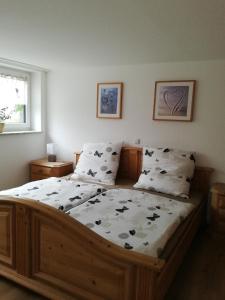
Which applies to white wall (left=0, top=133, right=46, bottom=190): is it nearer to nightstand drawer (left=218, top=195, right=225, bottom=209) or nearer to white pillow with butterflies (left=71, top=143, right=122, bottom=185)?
white pillow with butterflies (left=71, top=143, right=122, bottom=185)

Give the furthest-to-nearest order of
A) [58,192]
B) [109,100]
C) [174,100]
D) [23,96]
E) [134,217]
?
[23,96] → [109,100] → [174,100] → [58,192] → [134,217]

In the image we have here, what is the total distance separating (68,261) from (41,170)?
2202 millimetres

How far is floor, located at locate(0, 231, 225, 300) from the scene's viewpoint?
6.17ft

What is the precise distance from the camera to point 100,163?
3.26 meters

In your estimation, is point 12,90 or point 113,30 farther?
point 12,90

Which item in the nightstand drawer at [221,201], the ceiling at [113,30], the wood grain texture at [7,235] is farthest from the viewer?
the nightstand drawer at [221,201]

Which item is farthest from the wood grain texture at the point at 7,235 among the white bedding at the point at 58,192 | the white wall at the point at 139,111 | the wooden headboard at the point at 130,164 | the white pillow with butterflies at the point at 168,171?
the white wall at the point at 139,111

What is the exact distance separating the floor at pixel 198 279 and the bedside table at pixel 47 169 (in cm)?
176

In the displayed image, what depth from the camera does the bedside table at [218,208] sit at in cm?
271

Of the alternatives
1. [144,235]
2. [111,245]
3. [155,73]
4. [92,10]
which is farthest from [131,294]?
[155,73]

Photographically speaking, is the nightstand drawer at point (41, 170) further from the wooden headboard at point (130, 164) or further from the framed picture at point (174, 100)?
the framed picture at point (174, 100)

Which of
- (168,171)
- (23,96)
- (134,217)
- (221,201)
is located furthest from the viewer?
(23,96)

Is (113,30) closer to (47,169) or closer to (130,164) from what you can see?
(130,164)

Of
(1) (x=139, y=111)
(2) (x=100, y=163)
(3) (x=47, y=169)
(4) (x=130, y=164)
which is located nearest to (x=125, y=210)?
(2) (x=100, y=163)
